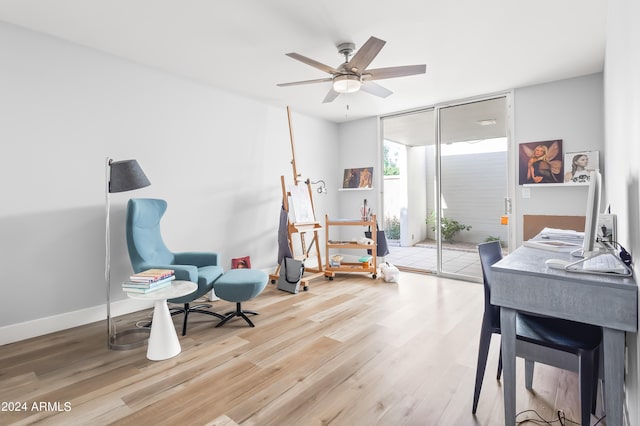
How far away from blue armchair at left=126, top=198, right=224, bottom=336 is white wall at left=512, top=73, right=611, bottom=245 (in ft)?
12.5

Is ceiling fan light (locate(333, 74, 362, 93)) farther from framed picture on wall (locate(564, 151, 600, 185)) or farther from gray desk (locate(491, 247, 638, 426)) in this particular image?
framed picture on wall (locate(564, 151, 600, 185))

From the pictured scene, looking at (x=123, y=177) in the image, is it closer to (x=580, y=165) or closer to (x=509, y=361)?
(x=509, y=361)

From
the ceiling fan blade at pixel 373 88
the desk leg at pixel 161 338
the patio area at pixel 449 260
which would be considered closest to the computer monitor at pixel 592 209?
the ceiling fan blade at pixel 373 88

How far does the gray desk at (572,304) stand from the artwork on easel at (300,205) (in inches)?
122

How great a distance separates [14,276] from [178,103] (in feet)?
7.39

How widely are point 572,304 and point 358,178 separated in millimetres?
4583

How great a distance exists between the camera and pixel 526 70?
139 inches

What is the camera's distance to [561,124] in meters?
3.82

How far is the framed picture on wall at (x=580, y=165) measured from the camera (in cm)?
363

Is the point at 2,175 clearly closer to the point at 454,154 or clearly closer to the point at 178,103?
the point at 178,103

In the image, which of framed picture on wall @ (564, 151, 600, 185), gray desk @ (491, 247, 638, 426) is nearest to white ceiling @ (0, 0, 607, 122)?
framed picture on wall @ (564, 151, 600, 185)

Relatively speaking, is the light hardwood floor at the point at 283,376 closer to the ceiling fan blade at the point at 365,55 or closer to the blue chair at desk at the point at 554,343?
the blue chair at desk at the point at 554,343

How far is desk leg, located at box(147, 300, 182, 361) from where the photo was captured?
2363mm

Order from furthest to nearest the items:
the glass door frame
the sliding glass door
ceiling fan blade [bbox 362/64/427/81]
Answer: the sliding glass door, the glass door frame, ceiling fan blade [bbox 362/64/427/81]
